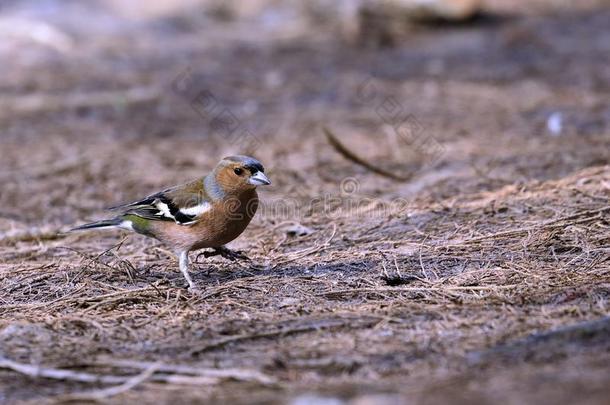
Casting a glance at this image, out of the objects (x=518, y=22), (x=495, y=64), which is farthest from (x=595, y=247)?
(x=518, y=22)

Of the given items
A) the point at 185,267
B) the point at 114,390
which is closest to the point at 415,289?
the point at 185,267

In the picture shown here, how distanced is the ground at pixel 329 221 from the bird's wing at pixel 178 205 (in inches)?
16.2

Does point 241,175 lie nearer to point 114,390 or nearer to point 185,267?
point 185,267

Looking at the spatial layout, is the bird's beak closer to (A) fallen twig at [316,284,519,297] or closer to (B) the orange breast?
(B) the orange breast

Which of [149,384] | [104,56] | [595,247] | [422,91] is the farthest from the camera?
[104,56]

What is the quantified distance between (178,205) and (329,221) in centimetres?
155

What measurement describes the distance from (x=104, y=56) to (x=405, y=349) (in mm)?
11630

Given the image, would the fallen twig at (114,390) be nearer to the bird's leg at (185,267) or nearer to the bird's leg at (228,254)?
the bird's leg at (185,267)

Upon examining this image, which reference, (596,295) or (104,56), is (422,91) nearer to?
(104,56)

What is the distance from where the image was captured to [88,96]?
474 inches

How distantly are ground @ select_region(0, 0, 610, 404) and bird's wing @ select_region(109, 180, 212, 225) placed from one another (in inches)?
16.2

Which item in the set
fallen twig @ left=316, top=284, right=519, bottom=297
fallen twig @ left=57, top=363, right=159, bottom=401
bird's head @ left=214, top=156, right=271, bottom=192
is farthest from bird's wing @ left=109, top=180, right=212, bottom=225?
fallen twig @ left=57, top=363, right=159, bottom=401

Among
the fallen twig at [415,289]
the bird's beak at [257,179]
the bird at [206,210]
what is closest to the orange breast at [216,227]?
the bird at [206,210]

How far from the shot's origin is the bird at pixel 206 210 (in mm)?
5465
